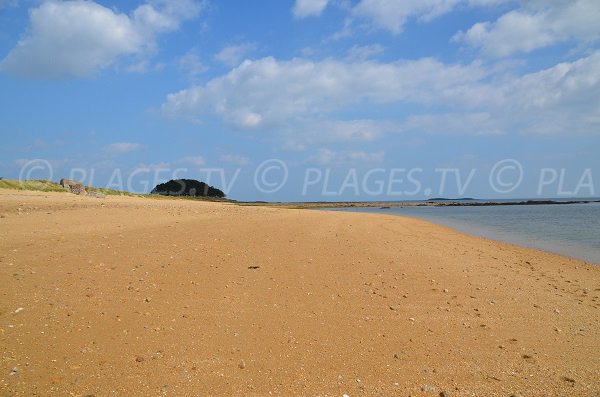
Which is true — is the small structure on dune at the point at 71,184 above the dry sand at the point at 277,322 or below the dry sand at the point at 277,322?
above

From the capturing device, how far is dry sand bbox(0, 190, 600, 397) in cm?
408

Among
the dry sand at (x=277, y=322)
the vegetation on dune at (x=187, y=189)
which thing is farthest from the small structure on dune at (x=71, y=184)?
the vegetation on dune at (x=187, y=189)

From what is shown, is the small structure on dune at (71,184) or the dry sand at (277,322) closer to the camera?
the dry sand at (277,322)

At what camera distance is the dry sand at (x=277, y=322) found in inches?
161

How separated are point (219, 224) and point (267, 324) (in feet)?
28.9

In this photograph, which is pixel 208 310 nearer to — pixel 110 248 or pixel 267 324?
pixel 267 324

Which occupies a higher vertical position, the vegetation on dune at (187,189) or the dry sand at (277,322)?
the vegetation on dune at (187,189)

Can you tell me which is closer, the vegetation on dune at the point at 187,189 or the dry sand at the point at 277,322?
the dry sand at the point at 277,322

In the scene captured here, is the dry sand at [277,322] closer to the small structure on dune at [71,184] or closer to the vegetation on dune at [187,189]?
the small structure on dune at [71,184]

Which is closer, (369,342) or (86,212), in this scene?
(369,342)

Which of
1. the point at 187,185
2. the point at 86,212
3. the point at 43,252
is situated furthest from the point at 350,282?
the point at 187,185

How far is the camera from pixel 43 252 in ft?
27.2

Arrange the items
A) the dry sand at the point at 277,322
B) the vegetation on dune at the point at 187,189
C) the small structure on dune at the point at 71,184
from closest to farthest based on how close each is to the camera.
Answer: the dry sand at the point at 277,322
the small structure on dune at the point at 71,184
the vegetation on dune at the point at 187,189

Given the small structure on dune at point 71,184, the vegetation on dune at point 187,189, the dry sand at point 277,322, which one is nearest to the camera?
the dry sand at point 277,322
